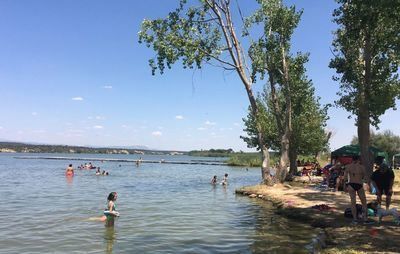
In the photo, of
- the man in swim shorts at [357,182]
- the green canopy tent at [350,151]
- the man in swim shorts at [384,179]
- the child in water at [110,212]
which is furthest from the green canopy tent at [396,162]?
the child in water at [110,212]

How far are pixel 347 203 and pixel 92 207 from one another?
515 inches

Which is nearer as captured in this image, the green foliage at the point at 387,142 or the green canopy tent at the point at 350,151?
the green canopy tent at the point at 350,151

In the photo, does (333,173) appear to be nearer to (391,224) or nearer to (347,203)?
(347,203)

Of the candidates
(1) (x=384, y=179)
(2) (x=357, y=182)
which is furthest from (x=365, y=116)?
(2) (x=357, y=182)

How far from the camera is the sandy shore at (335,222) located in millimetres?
11070

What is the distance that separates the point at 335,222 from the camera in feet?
50.5

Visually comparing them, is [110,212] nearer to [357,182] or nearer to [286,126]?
[357,182]

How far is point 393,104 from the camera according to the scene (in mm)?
25906

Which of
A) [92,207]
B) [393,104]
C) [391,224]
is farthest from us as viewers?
[393,104]

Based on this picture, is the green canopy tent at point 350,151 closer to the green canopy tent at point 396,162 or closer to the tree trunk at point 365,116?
the tree trunk at point 365,116

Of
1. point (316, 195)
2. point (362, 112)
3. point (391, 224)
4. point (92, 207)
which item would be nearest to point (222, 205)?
point (316, 195)

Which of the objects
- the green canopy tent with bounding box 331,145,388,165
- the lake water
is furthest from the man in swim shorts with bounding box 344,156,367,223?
the green canopy tent with bounding box 331,145,388,165

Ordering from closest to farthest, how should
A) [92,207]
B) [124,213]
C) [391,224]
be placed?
[391,224] → [124,213] → [92,207]

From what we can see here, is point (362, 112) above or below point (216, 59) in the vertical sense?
below
